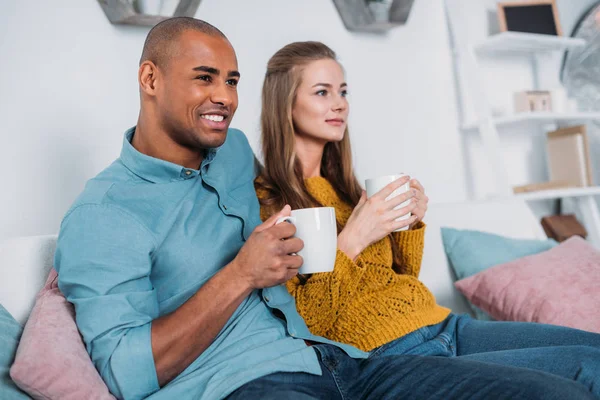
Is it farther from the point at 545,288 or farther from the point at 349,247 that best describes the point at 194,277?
the point at 545,288

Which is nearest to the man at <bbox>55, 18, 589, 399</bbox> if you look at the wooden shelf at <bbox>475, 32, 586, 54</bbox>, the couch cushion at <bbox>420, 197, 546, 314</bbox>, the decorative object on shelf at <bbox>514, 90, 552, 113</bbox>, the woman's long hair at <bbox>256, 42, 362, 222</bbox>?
the woman's long hair at <bbox>256, 42, 362, 222</bbox>

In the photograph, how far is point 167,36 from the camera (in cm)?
118

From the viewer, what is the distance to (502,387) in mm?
1002

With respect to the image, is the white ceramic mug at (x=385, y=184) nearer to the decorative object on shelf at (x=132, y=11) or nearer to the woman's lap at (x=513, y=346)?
the woman's lap at (x=513, y=346)

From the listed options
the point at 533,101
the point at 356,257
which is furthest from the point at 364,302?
the point at 533,101

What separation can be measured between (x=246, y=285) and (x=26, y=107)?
91 centimetres

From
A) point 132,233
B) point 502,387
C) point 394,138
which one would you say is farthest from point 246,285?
point 394,138

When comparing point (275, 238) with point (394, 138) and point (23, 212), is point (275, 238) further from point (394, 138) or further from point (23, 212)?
point (394, 138)

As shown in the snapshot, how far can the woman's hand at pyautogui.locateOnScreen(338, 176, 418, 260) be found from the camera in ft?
4.31

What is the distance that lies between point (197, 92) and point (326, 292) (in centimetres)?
46

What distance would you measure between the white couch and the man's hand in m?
0.43

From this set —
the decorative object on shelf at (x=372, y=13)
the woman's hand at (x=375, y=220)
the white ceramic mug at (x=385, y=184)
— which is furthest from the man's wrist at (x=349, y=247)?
the decorative object on shelf at (x=372, y=13)

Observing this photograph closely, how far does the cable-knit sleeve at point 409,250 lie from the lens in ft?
4.99

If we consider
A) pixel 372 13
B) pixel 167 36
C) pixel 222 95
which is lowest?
pixel 222 95
